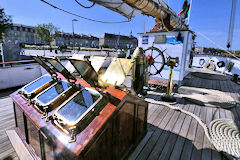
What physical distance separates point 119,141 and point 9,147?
7.62 ft

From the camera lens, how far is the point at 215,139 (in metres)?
2.92

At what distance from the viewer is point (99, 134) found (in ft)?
5.11

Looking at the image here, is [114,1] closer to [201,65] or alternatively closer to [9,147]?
[9,147]

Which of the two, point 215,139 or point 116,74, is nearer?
point 116,74

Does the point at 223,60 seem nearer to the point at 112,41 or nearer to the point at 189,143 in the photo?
the point at 189,143

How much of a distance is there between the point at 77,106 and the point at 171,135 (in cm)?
243

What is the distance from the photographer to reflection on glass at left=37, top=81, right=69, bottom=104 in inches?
82.7

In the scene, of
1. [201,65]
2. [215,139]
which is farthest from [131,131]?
[201,65]

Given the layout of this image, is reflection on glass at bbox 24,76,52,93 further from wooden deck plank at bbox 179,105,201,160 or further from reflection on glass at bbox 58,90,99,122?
wooden deck plank at bbox 179,105,201,160

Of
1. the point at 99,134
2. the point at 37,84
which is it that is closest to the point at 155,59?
the point at 37,84

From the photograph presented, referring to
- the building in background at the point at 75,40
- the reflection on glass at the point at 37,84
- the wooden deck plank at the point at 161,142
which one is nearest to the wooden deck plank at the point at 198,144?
the wooden deck plank at the point at 161,142

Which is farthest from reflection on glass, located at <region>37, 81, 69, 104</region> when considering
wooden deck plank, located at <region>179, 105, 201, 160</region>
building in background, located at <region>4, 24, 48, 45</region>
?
building in background, located at <region>4, 24, 48, 45</region>

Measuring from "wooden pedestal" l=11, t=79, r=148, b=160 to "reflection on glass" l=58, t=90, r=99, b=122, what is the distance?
0.19 meters

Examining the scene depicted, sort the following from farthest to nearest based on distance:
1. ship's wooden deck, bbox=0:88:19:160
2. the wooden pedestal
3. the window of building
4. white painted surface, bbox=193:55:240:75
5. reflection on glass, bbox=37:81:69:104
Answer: white painted surface, bbox=193:55:240:75
the window of building
ship's wooden deck, bbox=0:88:19:160
reflection on glass, bbox=37:81:69:104
the wooden pedestal
